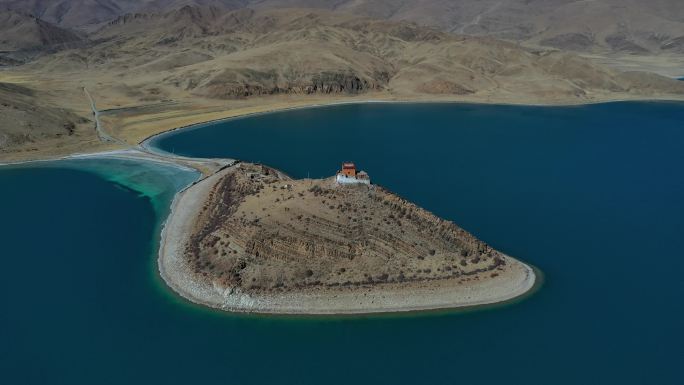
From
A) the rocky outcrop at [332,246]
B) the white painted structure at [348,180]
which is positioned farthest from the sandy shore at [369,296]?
the white painted structure at [348,180]

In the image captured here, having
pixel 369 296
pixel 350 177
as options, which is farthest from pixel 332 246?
A: pixel 350 177

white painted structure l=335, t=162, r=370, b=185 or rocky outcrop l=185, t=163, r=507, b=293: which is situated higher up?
white painted structure l=335, t=162, r=370, b=185

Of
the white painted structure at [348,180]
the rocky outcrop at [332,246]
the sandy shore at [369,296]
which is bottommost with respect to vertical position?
the sandy shore at [369,296]

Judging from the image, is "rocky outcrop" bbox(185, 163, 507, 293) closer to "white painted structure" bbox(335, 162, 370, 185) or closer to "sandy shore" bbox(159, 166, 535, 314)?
"white painted structure" bbox(335, 162, 370, 185)

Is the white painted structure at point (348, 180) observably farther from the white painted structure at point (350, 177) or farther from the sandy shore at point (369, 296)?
the sandy shore at point (369, 296)

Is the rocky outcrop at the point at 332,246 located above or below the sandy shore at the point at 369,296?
above

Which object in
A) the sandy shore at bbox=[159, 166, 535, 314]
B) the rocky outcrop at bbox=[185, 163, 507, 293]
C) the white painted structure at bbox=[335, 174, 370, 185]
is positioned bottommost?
the sandy shore at bbox=[159, 166, 535, 314]

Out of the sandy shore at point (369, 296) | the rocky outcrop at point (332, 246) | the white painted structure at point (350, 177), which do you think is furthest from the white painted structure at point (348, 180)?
the sandy shore at point (369, 296)

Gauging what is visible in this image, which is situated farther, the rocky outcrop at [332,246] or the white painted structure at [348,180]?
the white painted structure at [348,180]

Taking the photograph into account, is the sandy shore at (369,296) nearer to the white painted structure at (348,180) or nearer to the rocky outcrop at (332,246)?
the rocky outcrop at (332,246)

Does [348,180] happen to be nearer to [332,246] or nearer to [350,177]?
[350,177]

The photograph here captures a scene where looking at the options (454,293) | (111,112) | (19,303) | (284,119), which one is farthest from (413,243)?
(111,112)

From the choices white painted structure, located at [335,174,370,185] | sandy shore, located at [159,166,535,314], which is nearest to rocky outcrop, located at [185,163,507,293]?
Result: white painted structure, located at [335,174,370,185]

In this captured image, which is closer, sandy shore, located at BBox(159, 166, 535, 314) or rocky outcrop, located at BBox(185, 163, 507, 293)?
sandy shore, located at BBox(159, 166, 535, 314)
